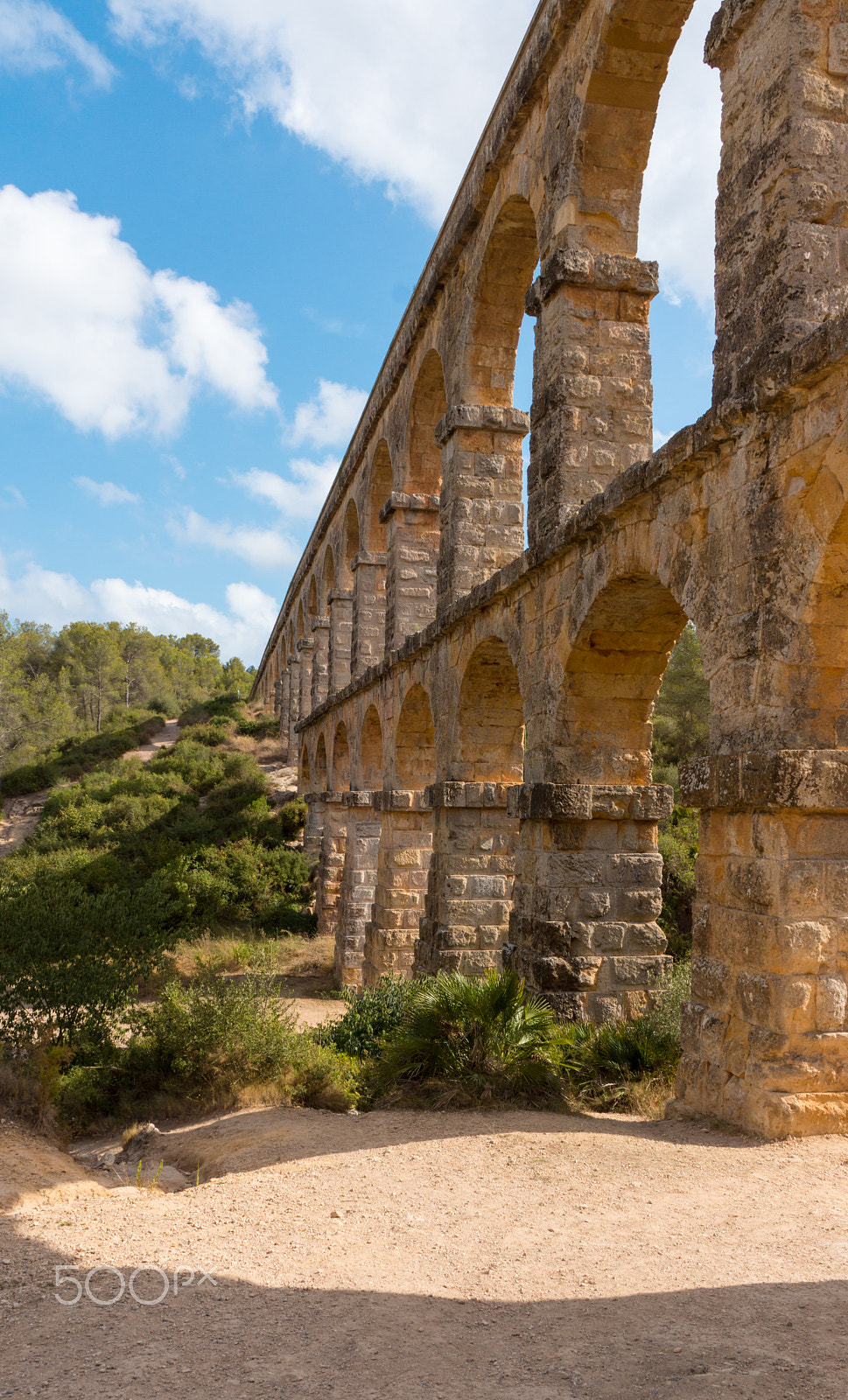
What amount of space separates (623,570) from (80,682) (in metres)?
52.9

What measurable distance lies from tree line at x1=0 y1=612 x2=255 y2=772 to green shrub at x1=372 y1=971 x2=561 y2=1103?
35.3m

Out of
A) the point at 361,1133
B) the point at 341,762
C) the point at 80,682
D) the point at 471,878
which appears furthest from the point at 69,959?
the point at 80,682

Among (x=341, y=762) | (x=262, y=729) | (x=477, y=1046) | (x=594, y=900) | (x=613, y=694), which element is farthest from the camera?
(x=262, y=729)

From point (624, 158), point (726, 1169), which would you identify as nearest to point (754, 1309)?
point (726, 1169)

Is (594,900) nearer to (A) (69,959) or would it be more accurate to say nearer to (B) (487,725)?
(B) (487,725)

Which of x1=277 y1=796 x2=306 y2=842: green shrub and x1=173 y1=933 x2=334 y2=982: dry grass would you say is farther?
x1=277 y1=796 x2=306 y2=842: green shrub

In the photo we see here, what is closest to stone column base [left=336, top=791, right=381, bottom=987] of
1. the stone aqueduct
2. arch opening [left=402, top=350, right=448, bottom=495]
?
the stone aqueduct

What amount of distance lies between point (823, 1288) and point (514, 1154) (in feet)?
6.63

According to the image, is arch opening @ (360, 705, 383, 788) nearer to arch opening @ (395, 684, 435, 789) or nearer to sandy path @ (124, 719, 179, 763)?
arch opening @ (395, 684, 435, 789)

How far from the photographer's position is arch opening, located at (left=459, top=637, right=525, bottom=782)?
9.98 metres

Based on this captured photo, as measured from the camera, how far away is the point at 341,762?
18297 millimetres

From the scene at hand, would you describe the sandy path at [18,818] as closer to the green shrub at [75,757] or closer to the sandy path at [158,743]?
the green shrub at [75,757]

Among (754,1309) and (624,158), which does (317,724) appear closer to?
(624,158)

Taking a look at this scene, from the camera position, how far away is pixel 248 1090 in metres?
7.13
